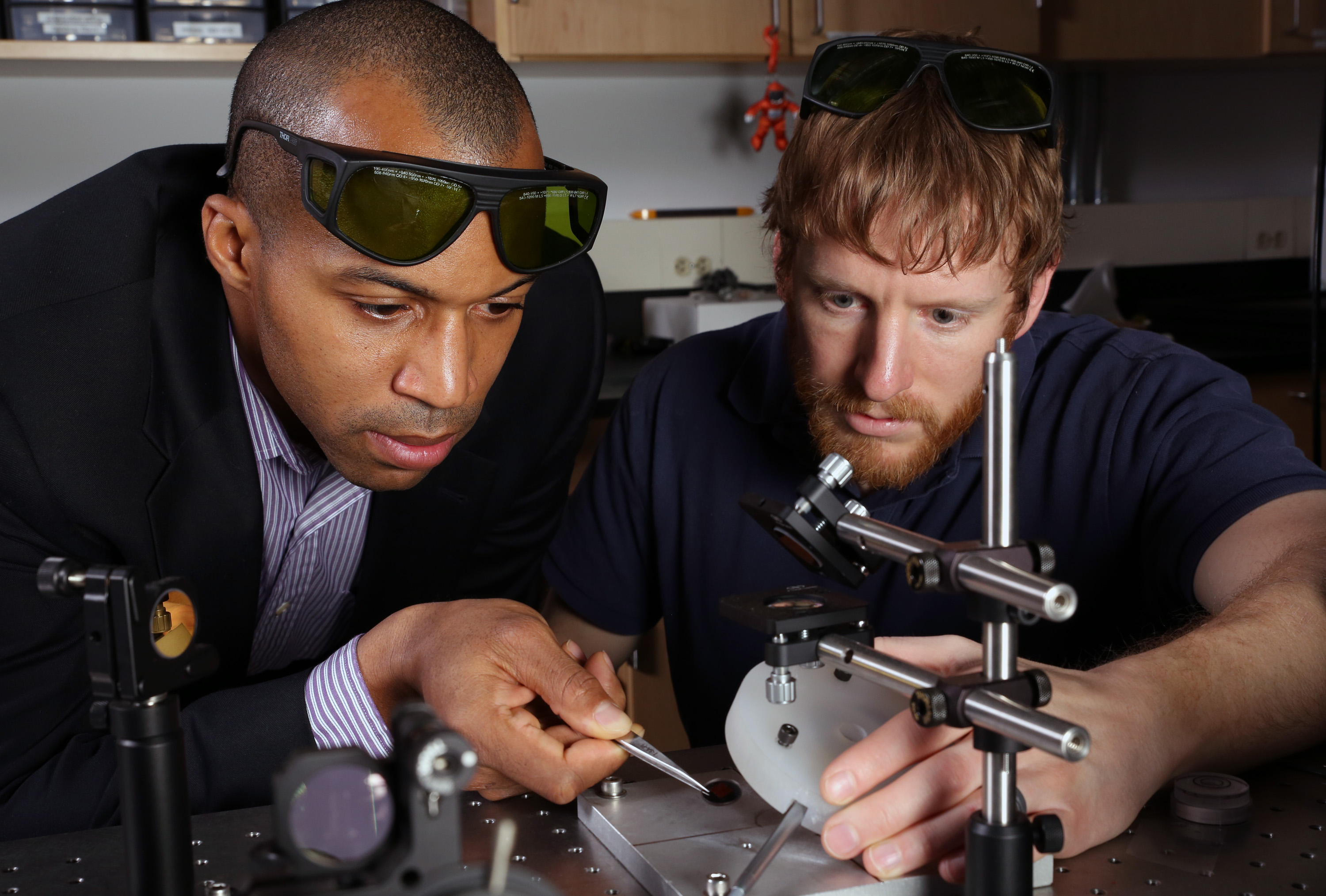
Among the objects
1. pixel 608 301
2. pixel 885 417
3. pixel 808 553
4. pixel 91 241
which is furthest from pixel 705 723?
pixel 608 301

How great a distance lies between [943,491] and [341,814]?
0.96 m

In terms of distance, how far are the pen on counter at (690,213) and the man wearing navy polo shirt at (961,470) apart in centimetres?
159

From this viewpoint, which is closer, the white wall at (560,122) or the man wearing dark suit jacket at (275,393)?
the man wearing dark suit jacket at (275,393)

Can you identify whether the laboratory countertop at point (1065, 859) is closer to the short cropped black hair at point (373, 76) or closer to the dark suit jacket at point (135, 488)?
the dark suit jacket at point (135, 488)

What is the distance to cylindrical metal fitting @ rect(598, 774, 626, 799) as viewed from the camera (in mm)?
878

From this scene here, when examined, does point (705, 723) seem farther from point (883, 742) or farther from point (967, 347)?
point (883, 742)

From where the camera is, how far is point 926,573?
2.09 ft

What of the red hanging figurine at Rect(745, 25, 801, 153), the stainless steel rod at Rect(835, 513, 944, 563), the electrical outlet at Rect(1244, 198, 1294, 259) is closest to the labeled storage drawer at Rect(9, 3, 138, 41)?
the red hanging figurine at Rect(745, 25, 801, 153)

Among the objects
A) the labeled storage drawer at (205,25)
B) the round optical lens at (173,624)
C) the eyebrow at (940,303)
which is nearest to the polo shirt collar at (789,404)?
the eyebrow at (940,303)

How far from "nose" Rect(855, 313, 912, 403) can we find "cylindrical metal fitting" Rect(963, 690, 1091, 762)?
590 millimetres

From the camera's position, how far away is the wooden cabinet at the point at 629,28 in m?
2.65

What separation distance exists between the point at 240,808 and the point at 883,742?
0.51 metres

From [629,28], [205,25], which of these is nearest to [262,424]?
[205,25]

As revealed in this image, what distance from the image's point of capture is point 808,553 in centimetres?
76
